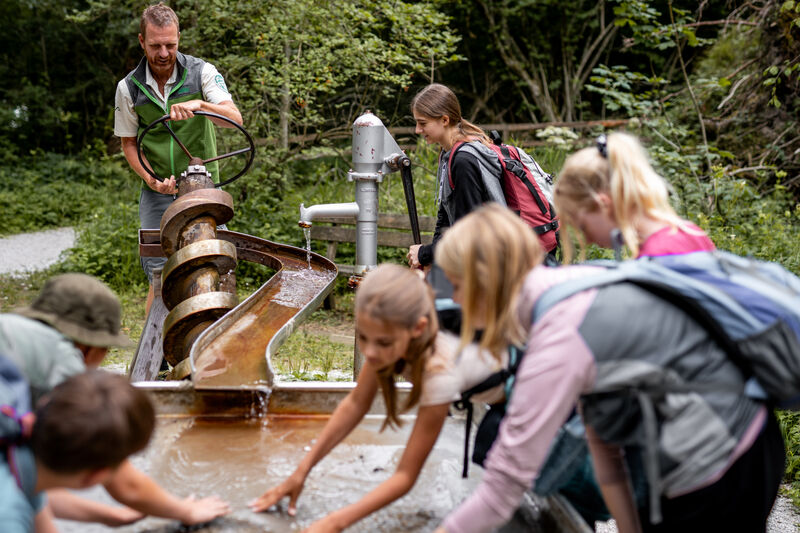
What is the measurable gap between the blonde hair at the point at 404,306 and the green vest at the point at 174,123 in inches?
104

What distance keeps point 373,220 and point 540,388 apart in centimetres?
239

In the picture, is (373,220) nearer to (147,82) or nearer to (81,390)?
(147,82)

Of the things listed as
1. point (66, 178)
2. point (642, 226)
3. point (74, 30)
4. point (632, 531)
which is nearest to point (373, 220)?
point (642, 226)

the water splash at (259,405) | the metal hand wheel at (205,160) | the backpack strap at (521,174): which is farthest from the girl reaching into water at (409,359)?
the metal hand wheel at (205,160)

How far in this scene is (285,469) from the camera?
A: 2.41m

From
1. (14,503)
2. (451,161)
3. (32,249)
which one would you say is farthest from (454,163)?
(32,249)

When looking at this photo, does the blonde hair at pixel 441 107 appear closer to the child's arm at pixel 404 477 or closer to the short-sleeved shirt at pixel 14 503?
the child's arm at pixel 404 477

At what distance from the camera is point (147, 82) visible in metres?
4.17

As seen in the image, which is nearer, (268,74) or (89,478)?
(89,478)

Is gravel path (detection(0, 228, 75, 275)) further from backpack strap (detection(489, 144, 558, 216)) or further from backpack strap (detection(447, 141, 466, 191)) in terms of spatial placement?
backpack strap (detection(489, 144, 558, 216))

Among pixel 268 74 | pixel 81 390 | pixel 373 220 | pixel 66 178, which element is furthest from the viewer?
pixel 66 178

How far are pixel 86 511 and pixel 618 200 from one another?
4.98ft

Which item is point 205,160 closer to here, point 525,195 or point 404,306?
point 525,195

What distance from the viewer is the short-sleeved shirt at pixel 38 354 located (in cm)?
164
